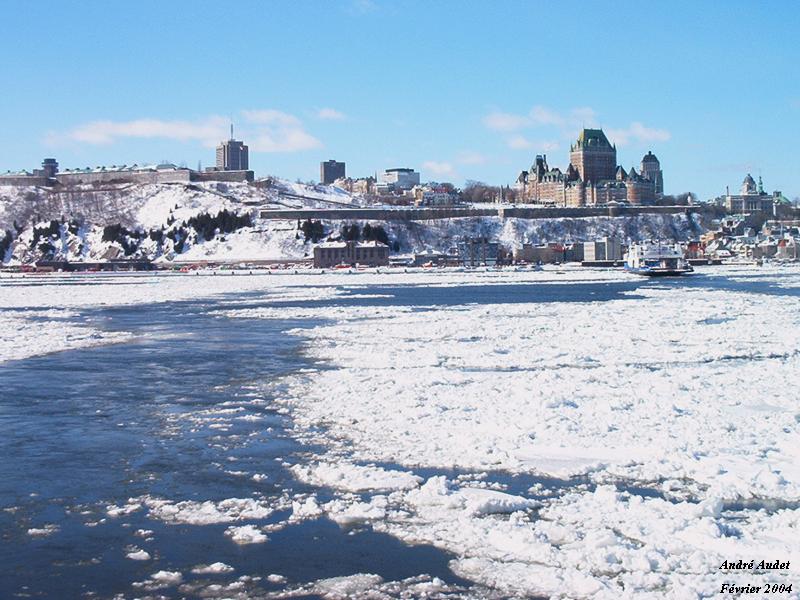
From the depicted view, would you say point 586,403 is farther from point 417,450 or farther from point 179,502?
point 179,502

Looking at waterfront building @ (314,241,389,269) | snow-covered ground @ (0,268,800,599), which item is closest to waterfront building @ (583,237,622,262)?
waterfront building @ (314,241,389,269)

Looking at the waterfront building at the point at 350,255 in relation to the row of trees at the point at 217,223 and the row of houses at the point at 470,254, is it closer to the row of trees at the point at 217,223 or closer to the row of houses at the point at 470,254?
the row of houses at the point at 470,254

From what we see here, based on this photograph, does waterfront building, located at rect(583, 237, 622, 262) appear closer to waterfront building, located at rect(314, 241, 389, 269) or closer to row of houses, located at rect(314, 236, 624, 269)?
row of houses, located at rect(314, 236, 624, 269)

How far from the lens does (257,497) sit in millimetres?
12438

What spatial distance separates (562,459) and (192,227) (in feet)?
527

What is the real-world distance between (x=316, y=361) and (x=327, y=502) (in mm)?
13665

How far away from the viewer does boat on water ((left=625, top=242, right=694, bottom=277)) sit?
10769cm

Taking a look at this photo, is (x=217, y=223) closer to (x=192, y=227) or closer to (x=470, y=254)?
(x=192, y=227)

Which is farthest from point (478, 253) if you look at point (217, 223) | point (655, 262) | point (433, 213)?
point (655, 262)

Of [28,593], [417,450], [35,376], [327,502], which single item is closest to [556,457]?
[417,450]

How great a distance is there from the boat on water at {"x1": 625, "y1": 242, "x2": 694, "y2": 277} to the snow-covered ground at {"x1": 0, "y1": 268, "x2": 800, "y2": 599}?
8044 cm

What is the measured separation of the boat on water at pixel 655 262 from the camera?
10769cm

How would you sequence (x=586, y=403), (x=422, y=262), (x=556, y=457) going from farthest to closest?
(x=422, y=262) → (x=586, y=403) → (x=556, y=457)

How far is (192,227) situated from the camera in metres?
170
